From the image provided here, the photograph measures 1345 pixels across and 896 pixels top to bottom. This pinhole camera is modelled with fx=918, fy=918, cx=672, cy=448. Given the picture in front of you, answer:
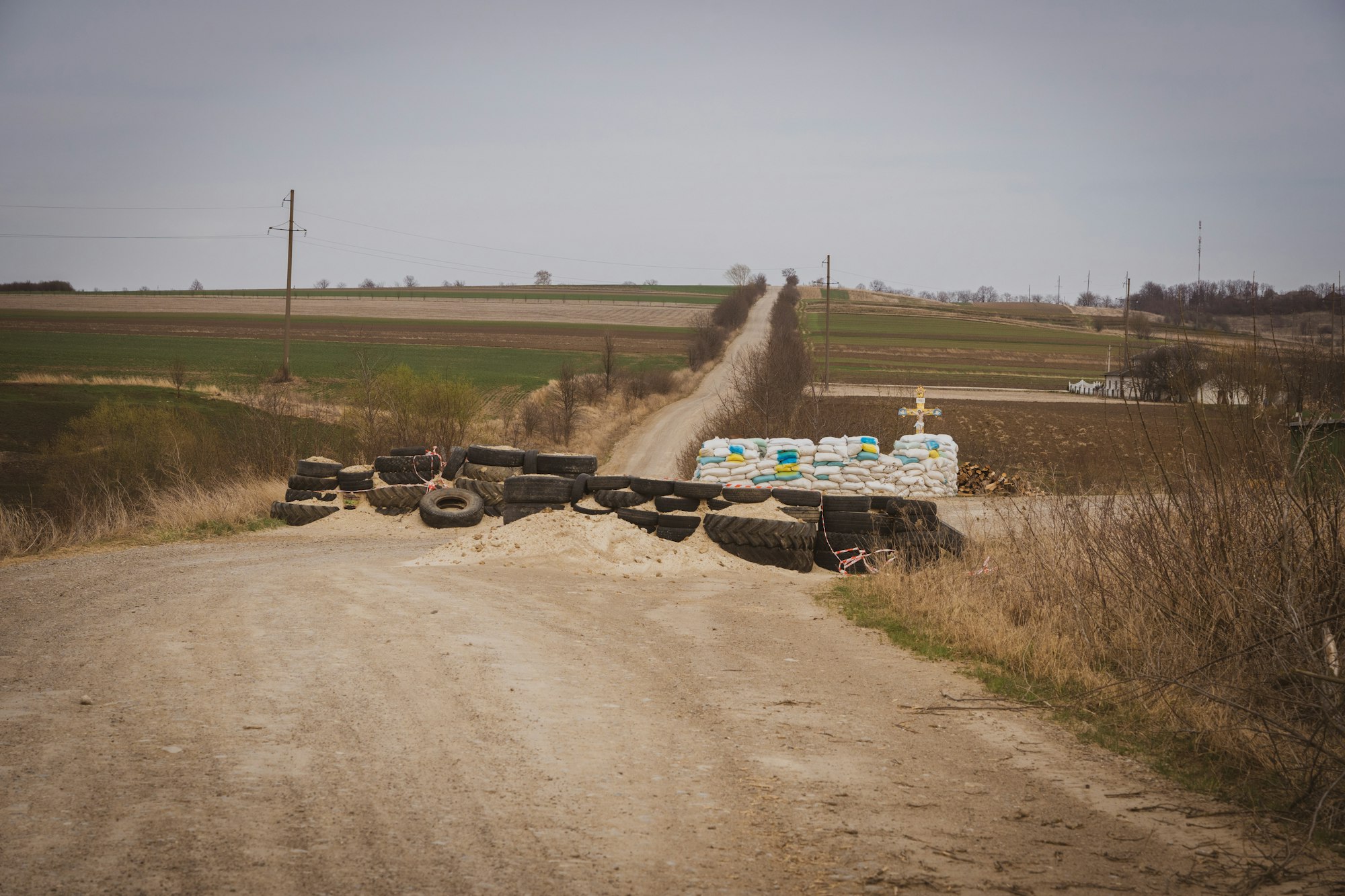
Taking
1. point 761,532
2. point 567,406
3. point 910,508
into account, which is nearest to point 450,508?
point 761,532

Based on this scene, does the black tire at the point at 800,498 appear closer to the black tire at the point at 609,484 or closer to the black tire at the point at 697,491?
the black tire at the point at 697,491

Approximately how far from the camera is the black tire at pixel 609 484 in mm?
13961

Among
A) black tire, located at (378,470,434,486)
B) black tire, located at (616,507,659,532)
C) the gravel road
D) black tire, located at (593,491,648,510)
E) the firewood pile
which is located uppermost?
black tire, located at (593,491,648,510)

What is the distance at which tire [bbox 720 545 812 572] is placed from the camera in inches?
488

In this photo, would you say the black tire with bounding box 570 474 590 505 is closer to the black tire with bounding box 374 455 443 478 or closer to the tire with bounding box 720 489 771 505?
the tire with bounding box 720 489 771 505

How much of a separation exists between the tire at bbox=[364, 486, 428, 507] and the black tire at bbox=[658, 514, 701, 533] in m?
5.55

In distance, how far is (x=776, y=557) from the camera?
12.5 meters

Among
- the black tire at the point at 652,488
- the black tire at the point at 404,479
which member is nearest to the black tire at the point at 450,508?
the black tire at the point at 404,479

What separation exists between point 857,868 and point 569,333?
97194mm

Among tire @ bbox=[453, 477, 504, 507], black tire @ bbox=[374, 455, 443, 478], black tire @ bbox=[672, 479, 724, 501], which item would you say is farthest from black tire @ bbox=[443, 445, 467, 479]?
black tire @ bbox=[672, 479, 724, 501]

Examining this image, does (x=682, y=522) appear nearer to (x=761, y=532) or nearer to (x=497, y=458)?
(x=761, y=532)

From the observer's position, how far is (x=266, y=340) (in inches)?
3103

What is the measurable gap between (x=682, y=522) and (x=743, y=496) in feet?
3.52

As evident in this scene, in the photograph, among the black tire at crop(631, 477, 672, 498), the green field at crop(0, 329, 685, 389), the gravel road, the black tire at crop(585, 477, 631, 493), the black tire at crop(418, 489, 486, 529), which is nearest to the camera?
the gravel road
